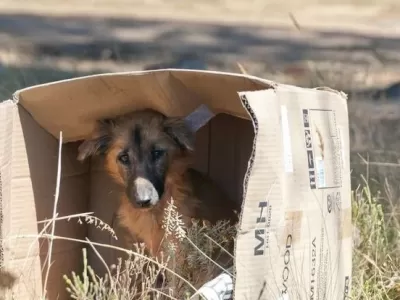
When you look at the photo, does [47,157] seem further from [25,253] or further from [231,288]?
[231,288]

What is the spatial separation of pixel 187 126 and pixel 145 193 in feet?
1.40

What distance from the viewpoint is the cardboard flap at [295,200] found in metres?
2.64

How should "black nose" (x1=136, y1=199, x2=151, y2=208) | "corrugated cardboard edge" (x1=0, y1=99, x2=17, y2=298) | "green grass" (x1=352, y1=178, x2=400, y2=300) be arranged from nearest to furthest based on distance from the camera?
"corrugated cardboard edge" (x1=0, y1=99, x2=17, y2=298) → "green grass" (x1=352, y1=178, x2=400, y2=300) → "black nose" (x1=136, y1=199, x2=151, y2=208)

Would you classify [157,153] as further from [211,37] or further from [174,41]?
[211,37]

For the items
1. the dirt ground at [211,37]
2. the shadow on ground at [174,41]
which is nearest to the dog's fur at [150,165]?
the dirt ground at [211,37]

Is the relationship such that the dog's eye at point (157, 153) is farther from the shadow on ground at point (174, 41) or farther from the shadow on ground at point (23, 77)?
the shadow on ground at point (174, 41)

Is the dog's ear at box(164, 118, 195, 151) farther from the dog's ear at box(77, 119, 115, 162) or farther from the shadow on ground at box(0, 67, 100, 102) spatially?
the shadow on ground at box(0, 67, 100, 102)

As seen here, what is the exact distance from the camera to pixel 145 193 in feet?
12.1

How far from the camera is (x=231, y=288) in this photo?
2885 millimetres

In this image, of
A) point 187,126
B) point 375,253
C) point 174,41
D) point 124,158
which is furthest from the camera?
point 174,41

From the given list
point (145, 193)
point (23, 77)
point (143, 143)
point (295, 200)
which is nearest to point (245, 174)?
point (295, 200)

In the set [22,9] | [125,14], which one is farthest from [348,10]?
[22,9]

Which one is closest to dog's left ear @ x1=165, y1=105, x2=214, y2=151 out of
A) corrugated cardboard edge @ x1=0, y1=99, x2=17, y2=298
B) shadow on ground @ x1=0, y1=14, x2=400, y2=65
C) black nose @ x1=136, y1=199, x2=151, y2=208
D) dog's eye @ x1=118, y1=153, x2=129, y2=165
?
dog's eye @ x1=118, y1=153, x2=129, y2=165

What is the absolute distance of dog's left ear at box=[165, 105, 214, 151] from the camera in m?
3.80
